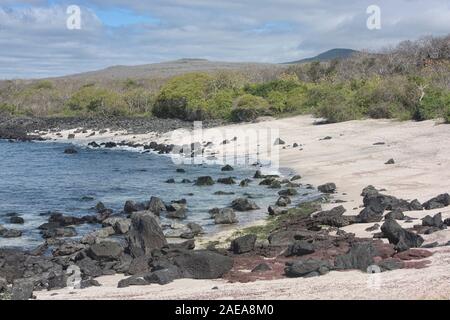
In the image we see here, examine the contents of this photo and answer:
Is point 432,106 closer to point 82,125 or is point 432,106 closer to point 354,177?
point 354,177

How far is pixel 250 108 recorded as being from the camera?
59375 millimetres

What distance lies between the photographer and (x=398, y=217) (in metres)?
17.7

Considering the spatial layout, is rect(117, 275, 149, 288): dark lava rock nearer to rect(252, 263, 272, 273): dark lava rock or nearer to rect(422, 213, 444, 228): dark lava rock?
rect(252, 263, 272, 273): dark lava rock

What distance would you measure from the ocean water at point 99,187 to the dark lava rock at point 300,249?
17.8 feet

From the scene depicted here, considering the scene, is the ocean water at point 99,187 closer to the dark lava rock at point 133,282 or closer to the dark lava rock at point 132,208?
→ the dark lava rock at point 132,208

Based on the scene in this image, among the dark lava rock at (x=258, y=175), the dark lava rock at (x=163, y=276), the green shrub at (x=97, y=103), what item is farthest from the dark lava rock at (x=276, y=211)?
the green shrub at (x=97, y=103)

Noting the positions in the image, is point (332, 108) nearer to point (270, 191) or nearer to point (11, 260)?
point (270, 191)

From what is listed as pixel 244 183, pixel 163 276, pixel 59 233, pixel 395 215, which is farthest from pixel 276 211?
pixel 163 276

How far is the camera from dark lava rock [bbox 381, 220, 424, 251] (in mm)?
13873

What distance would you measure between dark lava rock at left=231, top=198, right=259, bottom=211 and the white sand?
9.84 feet

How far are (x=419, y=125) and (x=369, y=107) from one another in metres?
8.69

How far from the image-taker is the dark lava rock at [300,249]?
15.0 meters

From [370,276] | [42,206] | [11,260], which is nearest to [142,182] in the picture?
[42,206]

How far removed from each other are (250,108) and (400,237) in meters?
45.5
